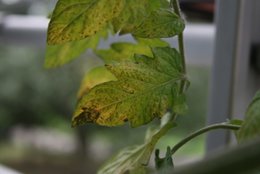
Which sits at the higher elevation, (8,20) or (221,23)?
(221,23)

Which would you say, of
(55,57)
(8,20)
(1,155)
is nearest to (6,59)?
(1,155)

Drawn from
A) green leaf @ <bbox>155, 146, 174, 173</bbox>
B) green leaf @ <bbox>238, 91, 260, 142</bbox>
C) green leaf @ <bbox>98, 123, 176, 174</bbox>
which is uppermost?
green leaf @ <bbox>238, 91, 260, 142</bbox>

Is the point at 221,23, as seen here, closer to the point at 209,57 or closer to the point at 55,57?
the point at 209,57

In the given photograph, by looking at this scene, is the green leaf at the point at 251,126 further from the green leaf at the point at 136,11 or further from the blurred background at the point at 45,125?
the blurred background at the point at 45,125

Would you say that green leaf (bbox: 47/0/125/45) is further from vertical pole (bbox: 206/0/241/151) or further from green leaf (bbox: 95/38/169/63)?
vertical pole (bbox: 206/0/241/151)

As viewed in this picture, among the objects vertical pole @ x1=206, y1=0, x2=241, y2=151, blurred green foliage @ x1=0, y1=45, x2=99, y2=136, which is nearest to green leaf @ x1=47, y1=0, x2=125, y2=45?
vertical pole @ x1=206, y1=0, x2=241, y2=151

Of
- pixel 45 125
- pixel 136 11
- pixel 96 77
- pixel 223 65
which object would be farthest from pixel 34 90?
pixel 136 11

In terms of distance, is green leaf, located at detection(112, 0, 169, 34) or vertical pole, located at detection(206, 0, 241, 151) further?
vertical pole, located at detection(206, 0, 241, 151)
